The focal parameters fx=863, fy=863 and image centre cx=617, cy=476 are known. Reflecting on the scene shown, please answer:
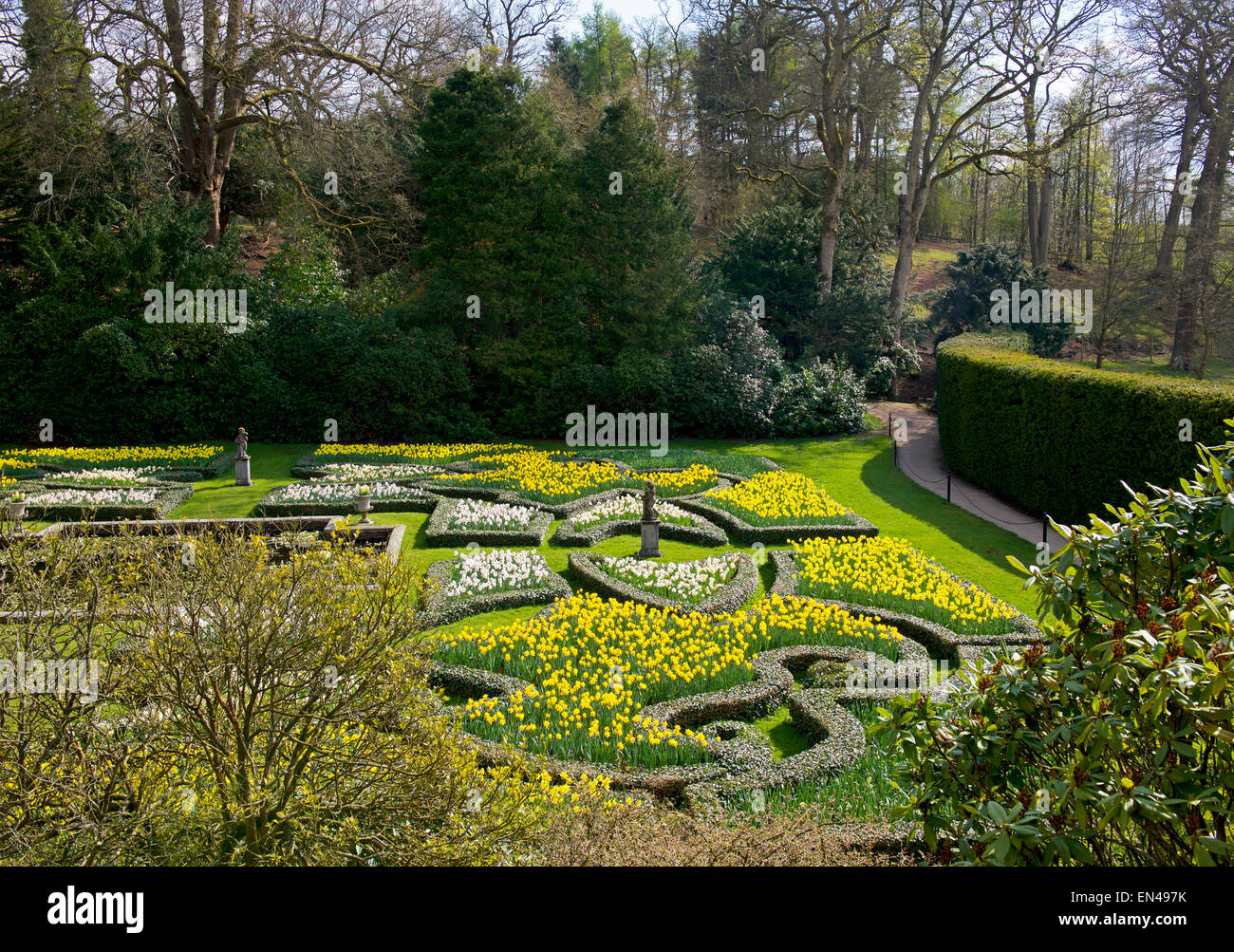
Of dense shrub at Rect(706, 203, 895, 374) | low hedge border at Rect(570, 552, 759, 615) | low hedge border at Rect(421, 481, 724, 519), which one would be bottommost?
low hedge border at Rect(570, 552, 759, 615)

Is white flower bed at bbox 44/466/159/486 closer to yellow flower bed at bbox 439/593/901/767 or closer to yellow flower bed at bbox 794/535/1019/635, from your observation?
yellow flower bed at bbox 439/593/901/767

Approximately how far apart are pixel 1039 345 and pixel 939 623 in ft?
67.7

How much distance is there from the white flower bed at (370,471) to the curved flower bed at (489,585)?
4905 millimetres

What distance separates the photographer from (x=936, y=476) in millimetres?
15734

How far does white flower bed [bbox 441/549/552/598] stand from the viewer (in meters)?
8.95

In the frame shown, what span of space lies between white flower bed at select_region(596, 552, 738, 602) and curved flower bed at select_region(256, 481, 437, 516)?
4.11 m

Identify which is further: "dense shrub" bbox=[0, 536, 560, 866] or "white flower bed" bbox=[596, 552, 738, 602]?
"white flower bed" bbox=[596, 552, 738, 602]

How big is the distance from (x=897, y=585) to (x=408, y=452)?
10500 mm

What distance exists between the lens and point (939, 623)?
7871mm

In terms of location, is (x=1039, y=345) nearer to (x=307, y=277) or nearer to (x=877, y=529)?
(x=877, y=529)

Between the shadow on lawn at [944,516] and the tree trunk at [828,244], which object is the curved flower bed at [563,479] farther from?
the tree trunk at [828,244]

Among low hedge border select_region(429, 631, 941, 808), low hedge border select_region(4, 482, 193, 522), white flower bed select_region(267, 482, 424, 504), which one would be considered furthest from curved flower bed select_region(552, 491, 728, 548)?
low hedge border select_region(4, 482, 193, 522)

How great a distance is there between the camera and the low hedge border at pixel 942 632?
7.25m
